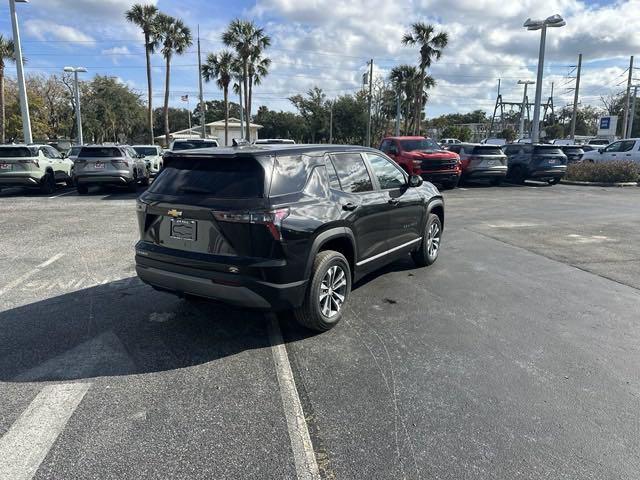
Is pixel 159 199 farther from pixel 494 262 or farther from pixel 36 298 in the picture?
pixel 494 262

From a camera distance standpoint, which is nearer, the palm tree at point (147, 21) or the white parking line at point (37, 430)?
the white parking line at point (37, 430)

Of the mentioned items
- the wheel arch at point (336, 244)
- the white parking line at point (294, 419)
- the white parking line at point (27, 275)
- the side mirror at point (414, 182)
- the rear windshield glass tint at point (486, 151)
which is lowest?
the white parking line at point (294, 419)

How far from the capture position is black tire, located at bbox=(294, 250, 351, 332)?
404 cm

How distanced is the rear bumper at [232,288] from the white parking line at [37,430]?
3.41 feet

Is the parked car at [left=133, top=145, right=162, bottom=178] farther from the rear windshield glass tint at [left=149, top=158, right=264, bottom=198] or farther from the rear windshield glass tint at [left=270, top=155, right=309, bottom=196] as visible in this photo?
the rear windshield glass tint at [left=270, top=155, right=309, bottom=196]

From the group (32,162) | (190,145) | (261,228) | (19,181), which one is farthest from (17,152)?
(261,228)

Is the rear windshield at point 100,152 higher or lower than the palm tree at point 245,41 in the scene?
lower

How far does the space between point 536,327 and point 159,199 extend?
3.69m

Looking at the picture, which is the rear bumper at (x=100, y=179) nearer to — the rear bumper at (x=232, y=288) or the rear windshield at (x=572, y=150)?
the rear bumper at (x=232, y=288)

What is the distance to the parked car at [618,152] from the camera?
2134cm

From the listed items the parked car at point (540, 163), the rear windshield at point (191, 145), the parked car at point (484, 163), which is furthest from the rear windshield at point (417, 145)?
the rear windshield at point (191, 145)

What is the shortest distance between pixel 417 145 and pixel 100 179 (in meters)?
10.5

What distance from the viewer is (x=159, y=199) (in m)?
4.16

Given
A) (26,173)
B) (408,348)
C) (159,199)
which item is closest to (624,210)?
(408,348)
